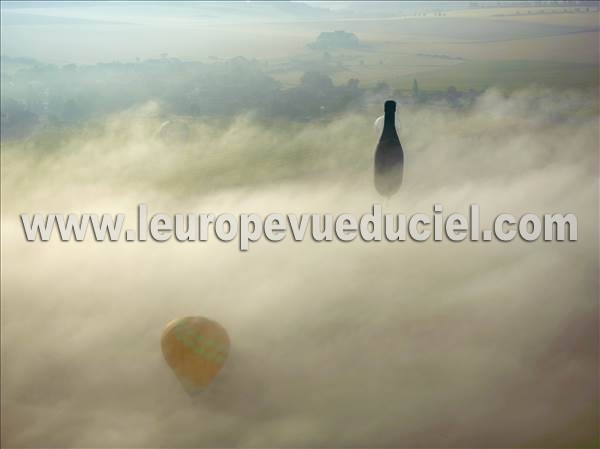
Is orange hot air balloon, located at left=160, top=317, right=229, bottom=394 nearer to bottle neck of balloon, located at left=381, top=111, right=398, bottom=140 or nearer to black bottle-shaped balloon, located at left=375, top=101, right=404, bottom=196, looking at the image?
black bottle-shaped balloon, located at left=375, top=101, right=404, bottom=196

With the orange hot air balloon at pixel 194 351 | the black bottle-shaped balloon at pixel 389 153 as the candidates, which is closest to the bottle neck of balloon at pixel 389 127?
the black bottle-shaped balloon at pixel 389 153

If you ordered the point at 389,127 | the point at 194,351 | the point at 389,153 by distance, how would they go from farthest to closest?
the point at 389,153
the point at 389,127
the point at 194,351

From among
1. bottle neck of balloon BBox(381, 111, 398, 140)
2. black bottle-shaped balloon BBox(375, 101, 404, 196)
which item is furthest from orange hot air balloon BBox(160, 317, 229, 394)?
bottle neck of balloon BBox(381, 111, 398, 140)

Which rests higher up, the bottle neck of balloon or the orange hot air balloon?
the bottle neck of balloon

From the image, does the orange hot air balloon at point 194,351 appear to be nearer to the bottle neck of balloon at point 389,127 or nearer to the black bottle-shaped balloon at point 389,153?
the black bottle-shaped balloon at point 389,153

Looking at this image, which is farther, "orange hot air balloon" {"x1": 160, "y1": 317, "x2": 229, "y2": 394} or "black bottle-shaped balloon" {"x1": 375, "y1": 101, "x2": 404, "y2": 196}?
"black bottle-shaped balloon" {"x1": 375, "y1": 101, "x2": 404, "y2": 196}

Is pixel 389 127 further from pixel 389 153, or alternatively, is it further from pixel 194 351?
pixel 194 351

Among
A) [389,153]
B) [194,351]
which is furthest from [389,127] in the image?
[194,351]
